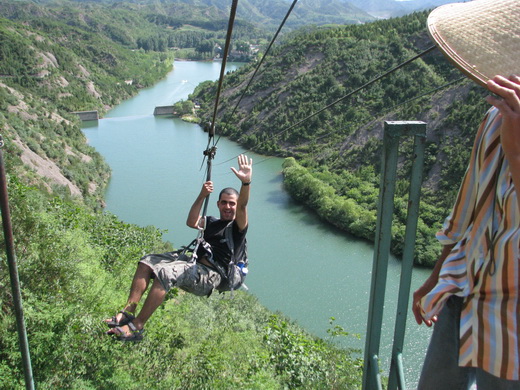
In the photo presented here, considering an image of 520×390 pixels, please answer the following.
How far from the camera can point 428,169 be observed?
2161cm

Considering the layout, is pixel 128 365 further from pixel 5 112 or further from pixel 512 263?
pixel 5 112

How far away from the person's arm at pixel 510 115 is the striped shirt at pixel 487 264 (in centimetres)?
10

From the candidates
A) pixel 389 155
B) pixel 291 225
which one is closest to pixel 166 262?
pixel 389 155

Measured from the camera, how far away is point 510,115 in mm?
1077

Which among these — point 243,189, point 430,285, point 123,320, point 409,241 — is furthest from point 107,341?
point 430,285

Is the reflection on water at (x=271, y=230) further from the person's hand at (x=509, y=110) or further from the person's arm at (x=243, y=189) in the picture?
the person's hand at (x=509, y=110)

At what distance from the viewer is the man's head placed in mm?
3156

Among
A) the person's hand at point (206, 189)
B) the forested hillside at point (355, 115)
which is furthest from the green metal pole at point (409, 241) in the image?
the forested hillside at point (355, 115)

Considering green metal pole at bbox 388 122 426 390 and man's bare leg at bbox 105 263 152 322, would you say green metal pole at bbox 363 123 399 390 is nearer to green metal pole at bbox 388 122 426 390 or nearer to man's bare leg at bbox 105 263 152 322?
green metal pole at bbox 388 122 426 390

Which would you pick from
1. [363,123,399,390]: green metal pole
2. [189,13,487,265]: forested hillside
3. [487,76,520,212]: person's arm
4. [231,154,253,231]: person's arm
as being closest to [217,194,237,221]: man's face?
[231,154,253,231]: person's arm

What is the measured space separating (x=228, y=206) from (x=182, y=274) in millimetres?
535

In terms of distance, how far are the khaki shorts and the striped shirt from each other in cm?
181

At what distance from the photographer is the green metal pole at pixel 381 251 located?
170 centimetres

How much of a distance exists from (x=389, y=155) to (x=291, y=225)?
17778 millimetres
